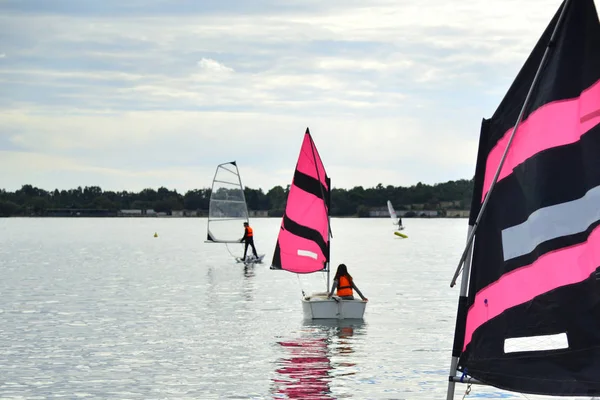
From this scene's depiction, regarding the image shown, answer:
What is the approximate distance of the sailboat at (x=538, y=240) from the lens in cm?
838

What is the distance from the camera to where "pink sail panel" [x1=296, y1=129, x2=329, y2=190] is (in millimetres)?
30328

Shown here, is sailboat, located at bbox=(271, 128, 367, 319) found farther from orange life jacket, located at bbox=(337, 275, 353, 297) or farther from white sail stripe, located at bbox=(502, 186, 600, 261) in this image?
white sail stripe, located at bbox=(502, 186, 600, 261)

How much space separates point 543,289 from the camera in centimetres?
860

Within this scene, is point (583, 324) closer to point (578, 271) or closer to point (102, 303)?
point (578, 271)

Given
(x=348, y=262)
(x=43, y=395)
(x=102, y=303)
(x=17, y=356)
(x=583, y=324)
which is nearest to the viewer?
(x=583, y=324)

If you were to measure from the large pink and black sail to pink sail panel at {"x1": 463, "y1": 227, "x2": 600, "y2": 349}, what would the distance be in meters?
20.9

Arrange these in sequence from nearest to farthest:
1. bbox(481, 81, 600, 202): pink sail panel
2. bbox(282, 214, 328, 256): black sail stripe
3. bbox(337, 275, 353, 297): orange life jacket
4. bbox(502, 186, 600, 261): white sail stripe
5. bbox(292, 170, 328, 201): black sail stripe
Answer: bbox(481, 81, 600, 202): pink sail panel → bbox(502, 186, 600, 261): white sail stripe → bbox(337, 275, 353, 297): orange life jacket → bbox(282, 214, 328, 256): black sail stripe → bbox(292, 170, 328, 201): black sail stripe

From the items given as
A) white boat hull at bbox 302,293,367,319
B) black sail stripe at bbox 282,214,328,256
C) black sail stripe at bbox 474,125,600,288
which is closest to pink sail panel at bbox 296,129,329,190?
black sail stripe at bbox 282,214,328,256

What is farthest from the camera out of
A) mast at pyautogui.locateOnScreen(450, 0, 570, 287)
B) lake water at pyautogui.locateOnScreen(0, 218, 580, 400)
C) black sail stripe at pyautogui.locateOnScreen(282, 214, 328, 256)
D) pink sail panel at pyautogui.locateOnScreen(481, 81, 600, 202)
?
black sail stripe at pyautogui.locateOnScreen(282, 214, 328, 256)

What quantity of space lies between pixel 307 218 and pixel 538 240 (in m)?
21.8

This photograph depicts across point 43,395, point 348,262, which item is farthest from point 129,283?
point 43,395

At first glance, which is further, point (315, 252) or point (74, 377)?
point (315, 252)

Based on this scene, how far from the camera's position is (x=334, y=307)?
86.6ft

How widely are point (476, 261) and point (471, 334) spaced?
0.65 metres
